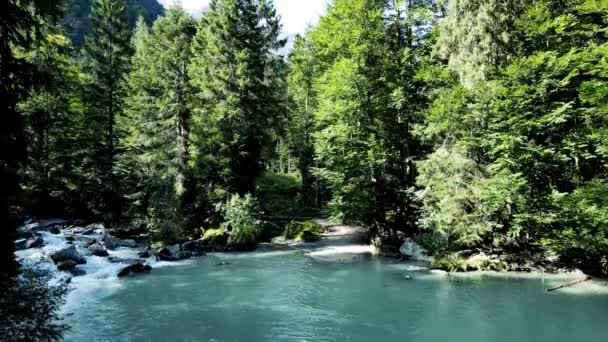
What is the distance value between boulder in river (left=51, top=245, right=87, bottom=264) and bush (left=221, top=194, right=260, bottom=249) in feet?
26.6

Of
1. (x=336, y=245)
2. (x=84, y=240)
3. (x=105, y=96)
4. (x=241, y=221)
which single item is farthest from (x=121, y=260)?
(x=105, y=96)

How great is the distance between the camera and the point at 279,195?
39.5 m

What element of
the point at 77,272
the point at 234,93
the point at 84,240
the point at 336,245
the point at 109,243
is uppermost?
the point at 234,93

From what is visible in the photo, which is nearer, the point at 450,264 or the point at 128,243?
the point at 450,264

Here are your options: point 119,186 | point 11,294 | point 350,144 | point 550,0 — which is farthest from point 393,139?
point 11,294

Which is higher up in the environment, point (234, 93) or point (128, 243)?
point (234, 93)

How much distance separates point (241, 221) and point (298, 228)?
4.58 m

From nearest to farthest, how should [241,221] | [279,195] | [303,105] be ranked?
[241,221], [279,195], [303,105]

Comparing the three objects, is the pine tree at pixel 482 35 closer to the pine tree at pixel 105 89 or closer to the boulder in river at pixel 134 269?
the boulder in river at pixel 134 269

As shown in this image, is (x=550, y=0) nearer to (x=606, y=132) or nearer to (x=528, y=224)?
(x=606, y=132)

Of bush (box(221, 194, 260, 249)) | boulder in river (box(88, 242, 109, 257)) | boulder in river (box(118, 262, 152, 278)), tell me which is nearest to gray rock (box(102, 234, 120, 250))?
boulder in river (box(88, 242, 109, 257))

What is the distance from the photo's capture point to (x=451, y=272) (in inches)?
819

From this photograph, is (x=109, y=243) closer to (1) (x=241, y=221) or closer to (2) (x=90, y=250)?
(2) (x=90, y=250)

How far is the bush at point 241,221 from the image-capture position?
26.2 meters
